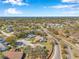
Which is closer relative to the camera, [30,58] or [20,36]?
[30,58]

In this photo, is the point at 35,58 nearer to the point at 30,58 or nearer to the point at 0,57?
the point at 30,58

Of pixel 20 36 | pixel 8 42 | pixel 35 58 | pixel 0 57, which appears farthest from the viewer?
pixel 20 36

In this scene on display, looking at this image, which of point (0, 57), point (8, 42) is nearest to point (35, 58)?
point (0, 57)

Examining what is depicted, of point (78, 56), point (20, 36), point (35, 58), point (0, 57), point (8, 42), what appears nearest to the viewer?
point (0, 57)

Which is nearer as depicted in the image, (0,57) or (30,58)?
(0,57)

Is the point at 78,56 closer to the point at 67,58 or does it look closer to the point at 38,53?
the point at 67,58

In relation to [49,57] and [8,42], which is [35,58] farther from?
[8,42]

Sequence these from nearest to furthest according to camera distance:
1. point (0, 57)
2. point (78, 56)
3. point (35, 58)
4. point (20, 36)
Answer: point (0, 57) → point (35, 58) → point (78, 56) → point (20, 36)

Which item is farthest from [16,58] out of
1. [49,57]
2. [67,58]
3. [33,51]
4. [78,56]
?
[78,56]

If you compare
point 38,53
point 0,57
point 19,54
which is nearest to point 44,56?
point 38,53
